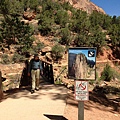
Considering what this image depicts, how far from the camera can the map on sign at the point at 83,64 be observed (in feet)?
14.4

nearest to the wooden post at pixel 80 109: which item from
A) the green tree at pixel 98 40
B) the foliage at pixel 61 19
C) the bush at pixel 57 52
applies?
the bush at pixel 57 52

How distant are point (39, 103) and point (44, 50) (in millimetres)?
18841

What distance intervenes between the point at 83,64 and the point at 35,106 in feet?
8.70

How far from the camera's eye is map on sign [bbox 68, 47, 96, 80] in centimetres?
438

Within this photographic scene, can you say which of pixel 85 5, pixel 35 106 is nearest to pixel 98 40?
pixel 35 106

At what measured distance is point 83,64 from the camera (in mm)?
4449

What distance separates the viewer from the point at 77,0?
58281mm

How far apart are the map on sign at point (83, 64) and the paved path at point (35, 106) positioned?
1.67 m

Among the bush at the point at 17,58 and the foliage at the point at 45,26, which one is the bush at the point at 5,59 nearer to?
the bush at the point at 17,58

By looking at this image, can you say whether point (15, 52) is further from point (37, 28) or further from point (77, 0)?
point (77, 0)

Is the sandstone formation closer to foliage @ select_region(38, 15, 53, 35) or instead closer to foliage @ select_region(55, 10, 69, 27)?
foliage @ select_region(55, 10, 69, 27)

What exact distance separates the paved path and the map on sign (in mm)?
1670

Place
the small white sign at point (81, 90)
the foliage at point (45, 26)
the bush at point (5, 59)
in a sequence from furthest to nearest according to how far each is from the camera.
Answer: the foliage at point (45, 26) → the bush at point (5, 59) → the small white sign at point (81, 90)

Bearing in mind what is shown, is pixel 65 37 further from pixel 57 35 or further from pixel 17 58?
pixel 17 58
